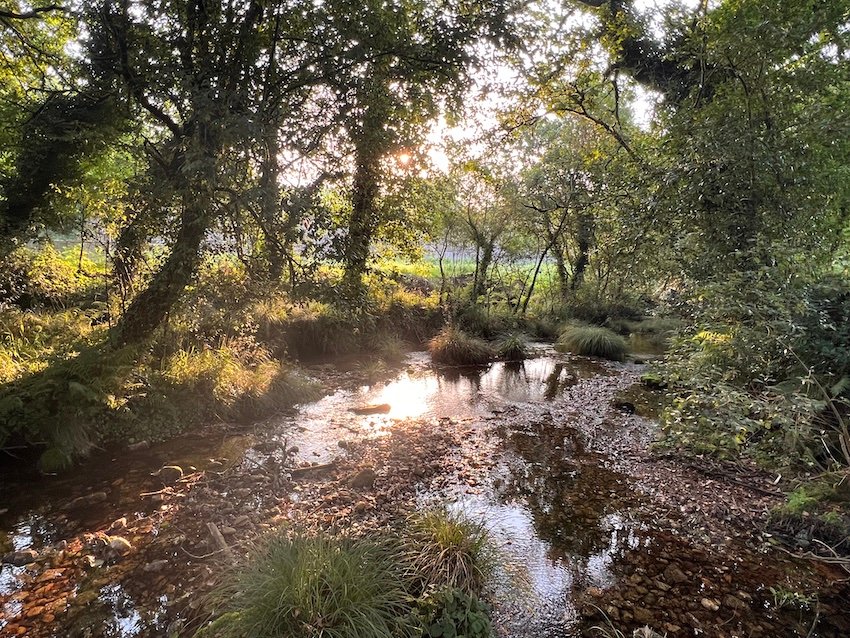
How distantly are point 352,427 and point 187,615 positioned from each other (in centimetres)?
429

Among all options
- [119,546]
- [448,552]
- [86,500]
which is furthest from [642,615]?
[86,500]

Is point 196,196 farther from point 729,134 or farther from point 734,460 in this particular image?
point 734,460

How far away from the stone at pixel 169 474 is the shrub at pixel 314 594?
250 cm

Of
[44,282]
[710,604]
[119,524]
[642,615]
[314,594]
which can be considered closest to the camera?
[314,594]

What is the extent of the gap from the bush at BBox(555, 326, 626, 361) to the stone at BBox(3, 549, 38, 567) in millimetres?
13694

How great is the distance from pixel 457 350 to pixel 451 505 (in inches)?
299

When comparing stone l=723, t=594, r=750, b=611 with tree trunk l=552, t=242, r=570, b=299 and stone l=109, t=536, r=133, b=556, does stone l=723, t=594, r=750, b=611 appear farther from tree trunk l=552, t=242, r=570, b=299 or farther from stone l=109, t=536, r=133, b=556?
tree trunk l=552, t=242, r=570, b=299

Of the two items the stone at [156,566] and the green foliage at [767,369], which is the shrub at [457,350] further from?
the stone at [156,566]

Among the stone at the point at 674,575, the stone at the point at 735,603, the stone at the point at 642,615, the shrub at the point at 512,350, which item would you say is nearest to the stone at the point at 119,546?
the stone at the point at 642,615

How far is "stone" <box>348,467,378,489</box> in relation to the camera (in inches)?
222

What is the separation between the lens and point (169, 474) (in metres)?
5.59

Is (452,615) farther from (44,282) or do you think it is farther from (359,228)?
(44,282)

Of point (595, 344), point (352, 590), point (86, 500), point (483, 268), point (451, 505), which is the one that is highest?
point (483, 268)

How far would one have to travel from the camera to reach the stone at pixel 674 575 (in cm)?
412
